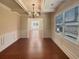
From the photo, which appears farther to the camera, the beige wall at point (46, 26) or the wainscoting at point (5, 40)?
the beige wall at point (46, 26)

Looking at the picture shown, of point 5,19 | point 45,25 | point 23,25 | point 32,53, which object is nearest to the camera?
point 32,53

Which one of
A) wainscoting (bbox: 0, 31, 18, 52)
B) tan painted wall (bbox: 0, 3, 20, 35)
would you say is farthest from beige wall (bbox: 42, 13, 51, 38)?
wainscoting (bbox: 0, 31, 18, 52)

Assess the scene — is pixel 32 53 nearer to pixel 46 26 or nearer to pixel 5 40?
pixel 5 40

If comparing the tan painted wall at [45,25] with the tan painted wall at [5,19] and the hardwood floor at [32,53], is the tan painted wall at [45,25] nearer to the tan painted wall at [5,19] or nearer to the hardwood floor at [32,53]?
the tan painted wall at [5,19]

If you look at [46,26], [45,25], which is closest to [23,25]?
[45,25]

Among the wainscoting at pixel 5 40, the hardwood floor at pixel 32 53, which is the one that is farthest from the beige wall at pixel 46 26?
the hardwood floor at pixel 32 53

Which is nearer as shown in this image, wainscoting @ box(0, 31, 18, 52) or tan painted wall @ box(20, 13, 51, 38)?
wainscoting @ box(0, 31, 18, 52)

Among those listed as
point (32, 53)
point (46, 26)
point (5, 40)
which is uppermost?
point (46, 26)

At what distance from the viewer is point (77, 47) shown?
12.7ft

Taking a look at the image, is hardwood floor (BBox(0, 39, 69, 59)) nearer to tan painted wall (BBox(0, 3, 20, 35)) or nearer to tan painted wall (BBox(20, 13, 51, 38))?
tan painted wall (BBox(0, 3, 20, 35))

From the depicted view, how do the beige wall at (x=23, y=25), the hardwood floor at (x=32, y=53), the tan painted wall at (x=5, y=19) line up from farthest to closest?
the beige wall at (x=23, y=25), the tan painted wall at (x=5, y=19), the hardwood floor at (x=32, y=53)

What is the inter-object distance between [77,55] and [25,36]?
322 inches

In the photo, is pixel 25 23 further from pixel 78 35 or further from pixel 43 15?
pixel 78 35

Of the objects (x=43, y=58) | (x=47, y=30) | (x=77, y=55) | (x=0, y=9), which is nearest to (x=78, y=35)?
(x=77, y=55)
